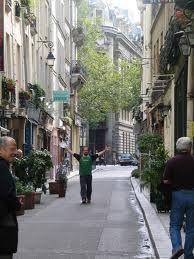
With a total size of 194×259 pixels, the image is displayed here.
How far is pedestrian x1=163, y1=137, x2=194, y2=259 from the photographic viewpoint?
9.53 meters

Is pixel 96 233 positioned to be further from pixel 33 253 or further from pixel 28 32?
pixel 28 32

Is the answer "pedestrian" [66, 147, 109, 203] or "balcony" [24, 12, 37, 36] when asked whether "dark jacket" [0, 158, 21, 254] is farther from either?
"balcony" [24, 12, 37, 36]

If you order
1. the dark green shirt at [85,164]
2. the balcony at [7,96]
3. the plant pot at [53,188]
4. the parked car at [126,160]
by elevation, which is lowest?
the plant pot at [53,188]

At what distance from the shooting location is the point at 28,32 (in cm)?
3456

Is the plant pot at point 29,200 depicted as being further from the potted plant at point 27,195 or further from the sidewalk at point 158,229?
the sidewalk at point 158,229

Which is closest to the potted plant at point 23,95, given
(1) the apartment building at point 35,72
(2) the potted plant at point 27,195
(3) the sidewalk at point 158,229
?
(1) the apartment building at point 35,72

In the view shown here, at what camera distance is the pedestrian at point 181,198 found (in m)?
9.53

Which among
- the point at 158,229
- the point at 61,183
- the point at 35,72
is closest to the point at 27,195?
the point at 158,229

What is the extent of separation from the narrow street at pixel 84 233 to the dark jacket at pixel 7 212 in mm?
3845

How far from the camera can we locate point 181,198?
9.53m

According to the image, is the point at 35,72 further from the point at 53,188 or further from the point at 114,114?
the point at 114,114

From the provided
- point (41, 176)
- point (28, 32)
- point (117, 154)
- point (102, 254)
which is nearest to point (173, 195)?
point (102, 254)

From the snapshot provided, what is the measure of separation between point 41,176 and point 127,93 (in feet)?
188

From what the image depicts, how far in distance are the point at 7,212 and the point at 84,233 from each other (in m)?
6.97
